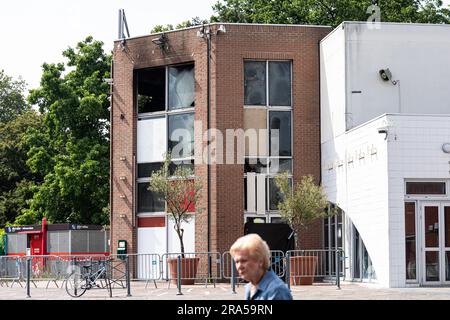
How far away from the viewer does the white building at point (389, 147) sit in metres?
23.8

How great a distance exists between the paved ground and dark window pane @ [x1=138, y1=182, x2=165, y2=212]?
4.53 m

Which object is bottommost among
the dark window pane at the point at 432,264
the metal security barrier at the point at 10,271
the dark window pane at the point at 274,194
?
the metal security barrier at the point at 10,271

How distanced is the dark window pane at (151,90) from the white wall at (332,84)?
5.52 m

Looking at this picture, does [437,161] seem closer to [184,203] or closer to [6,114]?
[184,203]

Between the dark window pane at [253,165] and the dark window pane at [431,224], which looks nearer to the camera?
the dark window pane at [431,224]

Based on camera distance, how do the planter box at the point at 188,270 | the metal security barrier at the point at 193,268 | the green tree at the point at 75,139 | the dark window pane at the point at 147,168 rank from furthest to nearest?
the green tree at the point at 75,139 → the dark window pane at the point at 147,168 → the planter box at the point at 188,270 → the metal security barrier at the point at 193,268

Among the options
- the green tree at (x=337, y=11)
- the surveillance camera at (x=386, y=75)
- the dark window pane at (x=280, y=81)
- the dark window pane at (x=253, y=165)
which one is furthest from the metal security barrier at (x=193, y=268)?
the green tree at (x=337, y=11)

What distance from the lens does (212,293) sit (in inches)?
895

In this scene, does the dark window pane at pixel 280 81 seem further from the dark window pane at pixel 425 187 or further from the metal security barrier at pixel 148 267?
the dark window pane at pixel 425 187

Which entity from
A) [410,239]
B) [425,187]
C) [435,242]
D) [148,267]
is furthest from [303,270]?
[148,267]

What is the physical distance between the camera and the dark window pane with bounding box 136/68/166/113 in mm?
31344

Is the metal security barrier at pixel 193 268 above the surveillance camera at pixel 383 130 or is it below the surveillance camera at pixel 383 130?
below

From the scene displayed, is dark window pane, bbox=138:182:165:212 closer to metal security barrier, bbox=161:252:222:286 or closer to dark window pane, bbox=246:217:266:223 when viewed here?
metal security barrier, bbox=161:252:222:286
